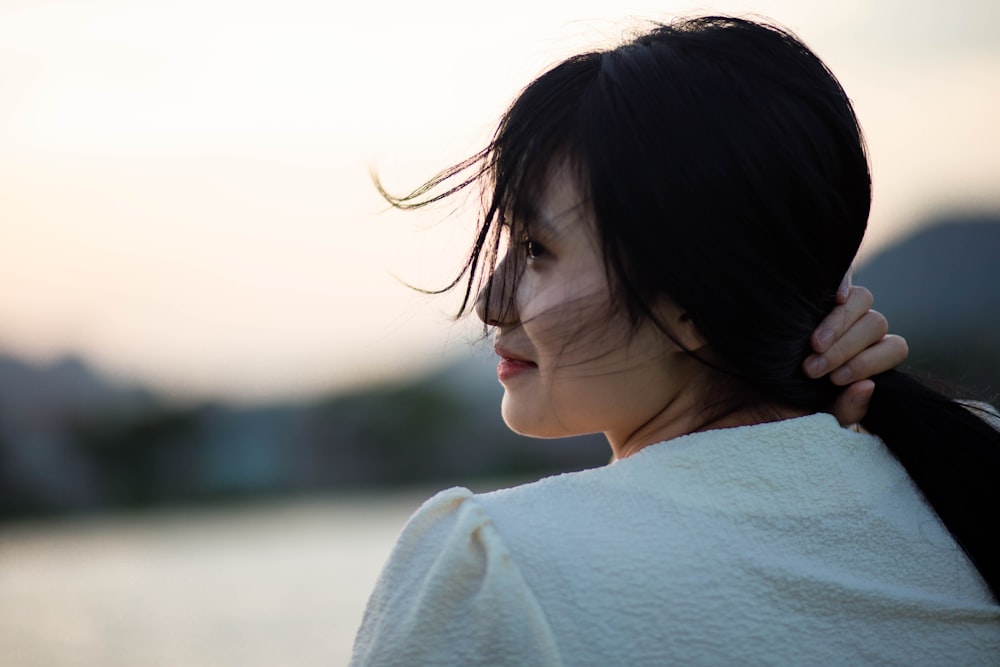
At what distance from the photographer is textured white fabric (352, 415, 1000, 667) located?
33.0 inches

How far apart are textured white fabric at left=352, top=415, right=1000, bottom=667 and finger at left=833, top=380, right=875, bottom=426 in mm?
108

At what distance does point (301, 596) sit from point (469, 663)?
4790 mm

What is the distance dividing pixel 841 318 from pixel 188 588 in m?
5.19

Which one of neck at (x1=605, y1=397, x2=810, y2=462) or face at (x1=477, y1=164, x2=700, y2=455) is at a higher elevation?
face at (x1=477, y1=164, x2=700, y2=455)

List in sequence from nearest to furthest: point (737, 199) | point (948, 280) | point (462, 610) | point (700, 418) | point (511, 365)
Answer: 1. point (462, 610)
2. point (737, 199)
3. point (700, 418)
4. point (511, 365)
5. point (948, 280)

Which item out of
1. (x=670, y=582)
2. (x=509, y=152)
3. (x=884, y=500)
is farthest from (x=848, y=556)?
(x=509, y=152)

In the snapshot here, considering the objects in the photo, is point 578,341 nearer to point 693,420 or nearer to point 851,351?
point 693,420

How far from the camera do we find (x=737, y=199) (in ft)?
3.15

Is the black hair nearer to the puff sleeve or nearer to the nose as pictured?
the nose

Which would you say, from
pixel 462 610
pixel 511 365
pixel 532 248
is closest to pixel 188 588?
pixel 511 365

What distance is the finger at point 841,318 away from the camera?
1.09 metres

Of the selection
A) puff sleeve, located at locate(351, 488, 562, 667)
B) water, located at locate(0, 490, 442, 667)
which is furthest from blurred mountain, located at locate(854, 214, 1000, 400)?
puff sleeve, located at locate(351, 488, 562, 667)

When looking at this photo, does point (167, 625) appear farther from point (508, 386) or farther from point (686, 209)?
point (686, 209)

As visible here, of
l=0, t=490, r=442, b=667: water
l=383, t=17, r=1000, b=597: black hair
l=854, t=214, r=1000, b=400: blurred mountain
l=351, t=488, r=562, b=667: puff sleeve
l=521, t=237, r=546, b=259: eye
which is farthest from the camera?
l=854, t=214, r=1000, b=400: blurred mountain
